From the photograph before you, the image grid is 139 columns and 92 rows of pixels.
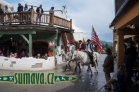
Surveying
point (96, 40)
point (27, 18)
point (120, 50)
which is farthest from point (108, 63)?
point (27, 18)

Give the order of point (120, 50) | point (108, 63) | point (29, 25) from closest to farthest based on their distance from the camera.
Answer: point (108, 63), point (120, 50), point (29, 25)

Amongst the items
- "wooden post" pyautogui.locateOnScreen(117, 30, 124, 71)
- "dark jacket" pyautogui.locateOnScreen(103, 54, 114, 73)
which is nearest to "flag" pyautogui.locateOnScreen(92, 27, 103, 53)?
"wooden post" pyautogui.locateOnScreen(117, 30, 124, 71)

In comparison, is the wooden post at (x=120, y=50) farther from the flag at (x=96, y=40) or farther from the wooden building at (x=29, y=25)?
the wooden building at (x=29, y=25)

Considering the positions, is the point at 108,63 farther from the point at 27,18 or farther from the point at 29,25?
the point at 27,18

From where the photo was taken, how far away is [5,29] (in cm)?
1688

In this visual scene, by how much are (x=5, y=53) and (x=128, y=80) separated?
1421 cm

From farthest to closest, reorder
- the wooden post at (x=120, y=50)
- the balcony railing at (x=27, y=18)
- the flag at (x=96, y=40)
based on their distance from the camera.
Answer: the balcony railing at (x=27, y=18) → the flag at (x=96, y=40) → the wooden post at (x=120, y=50)

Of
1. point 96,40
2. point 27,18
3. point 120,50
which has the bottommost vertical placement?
point 120,50

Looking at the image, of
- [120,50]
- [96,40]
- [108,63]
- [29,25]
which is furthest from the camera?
[29,25]

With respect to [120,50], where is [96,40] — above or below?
above

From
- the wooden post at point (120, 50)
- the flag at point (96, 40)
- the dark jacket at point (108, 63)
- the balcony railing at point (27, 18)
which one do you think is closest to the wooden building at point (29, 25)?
the balcony railing at point (27, 18)

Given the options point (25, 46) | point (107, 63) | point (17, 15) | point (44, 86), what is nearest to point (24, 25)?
point (17, 15)

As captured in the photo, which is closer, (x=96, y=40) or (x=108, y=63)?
(x=108, y=63)

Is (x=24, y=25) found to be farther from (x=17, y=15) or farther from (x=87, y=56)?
(x=87, y=56)
